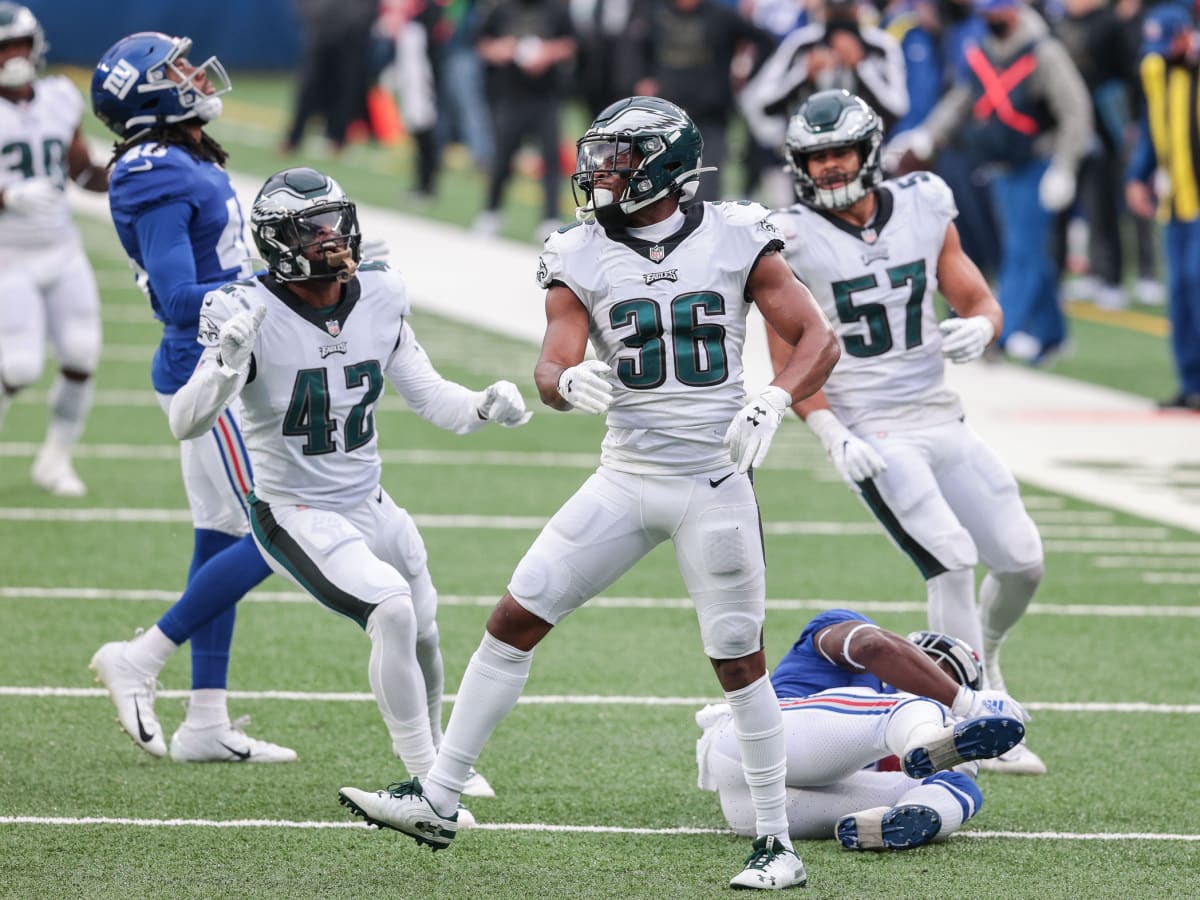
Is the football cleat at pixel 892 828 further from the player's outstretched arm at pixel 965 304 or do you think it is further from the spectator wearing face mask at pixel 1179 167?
the spectator wearing face mask at pixel 1179 167

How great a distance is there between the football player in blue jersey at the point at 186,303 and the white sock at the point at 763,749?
1.61 meters

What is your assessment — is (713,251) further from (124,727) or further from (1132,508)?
(1132,508)

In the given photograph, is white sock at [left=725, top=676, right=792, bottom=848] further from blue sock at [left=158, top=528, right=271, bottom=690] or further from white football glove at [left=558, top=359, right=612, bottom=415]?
blue sock at [left=158, top=528, right=271, bottom=690]

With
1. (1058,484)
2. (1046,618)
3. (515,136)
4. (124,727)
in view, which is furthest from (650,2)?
(124,727)

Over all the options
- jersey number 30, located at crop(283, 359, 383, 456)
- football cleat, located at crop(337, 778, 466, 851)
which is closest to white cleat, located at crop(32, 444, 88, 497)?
jersey number 30, located at crop(283, 359, 383, 456)

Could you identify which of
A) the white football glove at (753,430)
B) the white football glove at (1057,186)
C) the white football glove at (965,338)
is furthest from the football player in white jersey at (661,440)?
the white football glove at (1057,186)

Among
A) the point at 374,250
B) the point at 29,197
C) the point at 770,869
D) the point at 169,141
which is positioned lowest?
Answer: the point at 770,869

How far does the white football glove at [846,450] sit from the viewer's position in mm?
5777

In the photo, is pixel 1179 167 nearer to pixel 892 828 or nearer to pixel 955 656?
pixel 955 656

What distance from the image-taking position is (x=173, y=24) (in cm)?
2866

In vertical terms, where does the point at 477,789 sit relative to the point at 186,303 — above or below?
below

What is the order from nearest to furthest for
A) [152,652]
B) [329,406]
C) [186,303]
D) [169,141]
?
[329,406], [186,303], [152,652], [169,141]

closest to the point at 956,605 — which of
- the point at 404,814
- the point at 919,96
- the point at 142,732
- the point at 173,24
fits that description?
the point at 404,814

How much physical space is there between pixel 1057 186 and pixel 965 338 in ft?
21.7
